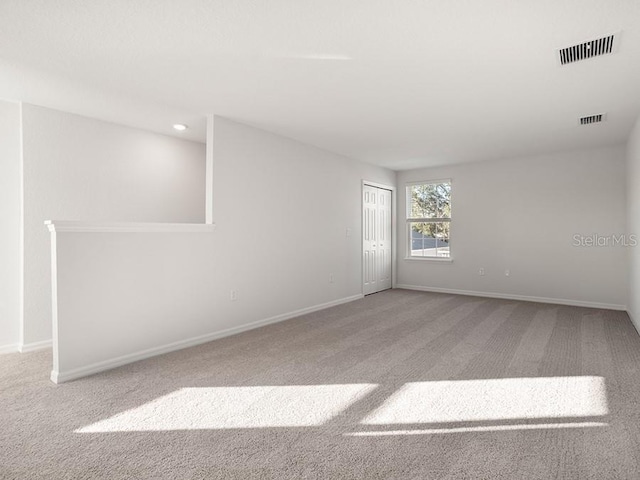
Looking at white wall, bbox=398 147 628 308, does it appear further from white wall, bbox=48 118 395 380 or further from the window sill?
white wall, bbox=48 118 395 380

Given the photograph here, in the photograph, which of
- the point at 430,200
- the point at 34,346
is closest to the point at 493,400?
the point at 34,346

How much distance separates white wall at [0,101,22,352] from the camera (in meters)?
3.63

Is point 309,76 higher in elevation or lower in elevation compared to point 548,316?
higher

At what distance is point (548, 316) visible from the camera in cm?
504

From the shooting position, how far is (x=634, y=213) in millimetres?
4410

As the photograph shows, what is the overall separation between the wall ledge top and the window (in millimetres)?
4708

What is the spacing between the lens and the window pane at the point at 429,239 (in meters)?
7.21

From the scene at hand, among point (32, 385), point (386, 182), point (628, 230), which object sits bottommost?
point (32, 385)

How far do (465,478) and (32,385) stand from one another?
310 cm

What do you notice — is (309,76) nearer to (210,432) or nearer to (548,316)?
(210,432)

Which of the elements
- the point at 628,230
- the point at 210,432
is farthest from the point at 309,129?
the point at 628,230

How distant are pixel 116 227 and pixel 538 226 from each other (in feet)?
20.2

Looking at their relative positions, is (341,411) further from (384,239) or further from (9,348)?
(384,239)

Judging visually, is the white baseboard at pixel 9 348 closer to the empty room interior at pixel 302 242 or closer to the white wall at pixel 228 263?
the empty room interior at pixel 302 242
